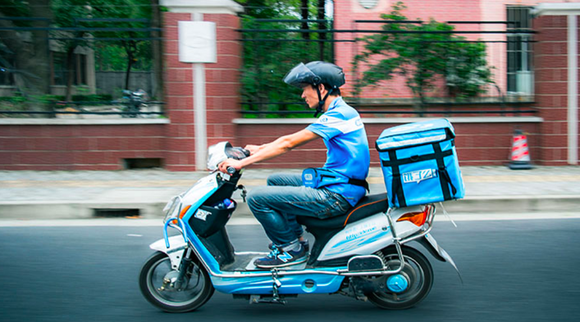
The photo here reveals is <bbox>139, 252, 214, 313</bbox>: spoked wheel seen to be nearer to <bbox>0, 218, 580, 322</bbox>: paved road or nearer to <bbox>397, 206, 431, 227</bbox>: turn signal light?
<bbox>0, 218, 580, 322</bbox>: paved road

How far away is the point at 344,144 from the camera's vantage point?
13.2 feet

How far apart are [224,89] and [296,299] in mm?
6117

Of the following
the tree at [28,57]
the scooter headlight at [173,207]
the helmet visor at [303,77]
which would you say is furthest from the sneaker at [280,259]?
the tree at [28,57]

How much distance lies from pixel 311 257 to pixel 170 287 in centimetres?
107

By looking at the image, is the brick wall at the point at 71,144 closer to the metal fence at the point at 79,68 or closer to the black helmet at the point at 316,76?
the metal fence at the point at 79,68

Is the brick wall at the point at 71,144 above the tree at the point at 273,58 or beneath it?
beneath

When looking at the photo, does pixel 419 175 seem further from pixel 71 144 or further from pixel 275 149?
pixel 71 144

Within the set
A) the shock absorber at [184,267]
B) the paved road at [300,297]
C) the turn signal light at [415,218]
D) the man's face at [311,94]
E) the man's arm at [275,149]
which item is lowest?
the paved road at [300,297]

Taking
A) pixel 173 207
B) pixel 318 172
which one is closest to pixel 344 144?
pixel 318 172

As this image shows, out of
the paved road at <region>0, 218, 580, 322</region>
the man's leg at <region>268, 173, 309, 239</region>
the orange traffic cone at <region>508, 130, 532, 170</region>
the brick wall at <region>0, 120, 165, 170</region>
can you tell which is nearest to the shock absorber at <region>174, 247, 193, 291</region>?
the paved road at <region>0, 218, 580, 322</region>

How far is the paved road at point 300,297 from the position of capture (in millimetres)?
4196

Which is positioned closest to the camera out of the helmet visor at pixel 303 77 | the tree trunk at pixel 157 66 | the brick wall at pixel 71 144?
the helmet visor at pixel 303 77

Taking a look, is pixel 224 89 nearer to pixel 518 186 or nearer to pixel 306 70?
pixel 518 186

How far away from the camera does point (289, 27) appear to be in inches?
414
